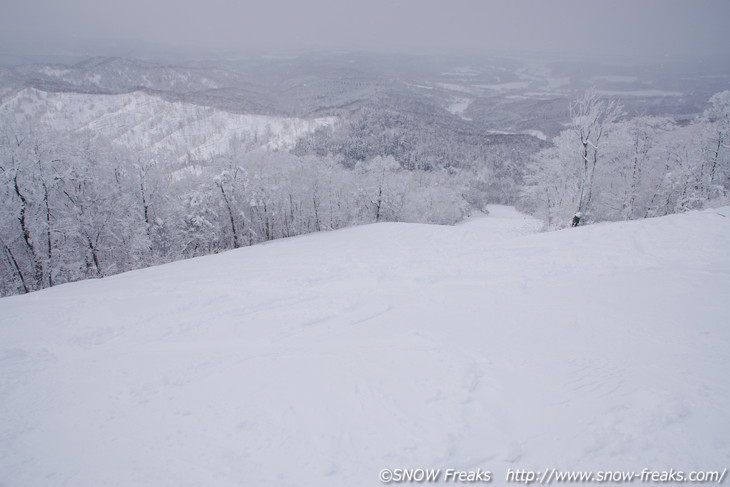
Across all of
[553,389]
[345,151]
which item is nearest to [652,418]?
[553,389]

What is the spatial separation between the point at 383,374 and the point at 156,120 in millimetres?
161677

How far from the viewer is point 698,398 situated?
4.88 meters

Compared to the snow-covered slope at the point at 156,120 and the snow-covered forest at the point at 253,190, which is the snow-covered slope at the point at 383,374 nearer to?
the snow-covered forest at the point at 253,190

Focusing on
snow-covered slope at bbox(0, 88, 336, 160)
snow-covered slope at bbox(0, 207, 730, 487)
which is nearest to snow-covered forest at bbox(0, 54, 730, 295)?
snow-covered slope at bbox(0, 207, 730, 487)

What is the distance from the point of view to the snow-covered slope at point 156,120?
114m

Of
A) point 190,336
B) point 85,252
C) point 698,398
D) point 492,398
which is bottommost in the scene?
point 85,252

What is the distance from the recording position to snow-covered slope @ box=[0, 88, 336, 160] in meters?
114

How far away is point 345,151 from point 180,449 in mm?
90741

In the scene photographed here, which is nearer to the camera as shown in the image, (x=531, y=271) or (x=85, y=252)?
(x=531, y=271)

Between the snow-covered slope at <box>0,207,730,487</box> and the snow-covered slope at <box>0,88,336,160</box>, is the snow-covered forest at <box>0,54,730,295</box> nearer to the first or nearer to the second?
the snow-covered slope at <box>0,207,730,487</box>

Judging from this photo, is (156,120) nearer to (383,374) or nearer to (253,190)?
(253,190)

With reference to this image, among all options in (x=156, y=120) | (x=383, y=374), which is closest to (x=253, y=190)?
(x=383, y=374)

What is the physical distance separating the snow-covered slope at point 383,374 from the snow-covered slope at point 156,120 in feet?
332

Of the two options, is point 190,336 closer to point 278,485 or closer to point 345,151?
point 278,485
